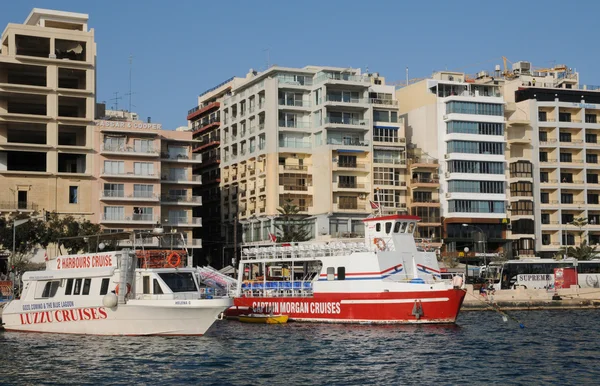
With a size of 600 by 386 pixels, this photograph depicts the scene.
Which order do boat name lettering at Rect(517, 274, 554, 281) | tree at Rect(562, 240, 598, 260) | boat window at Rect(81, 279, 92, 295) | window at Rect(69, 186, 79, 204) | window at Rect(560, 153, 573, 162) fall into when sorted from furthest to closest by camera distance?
window at Rect(560, 153, 573, 162)
tree at Rect(562, 240, 598, 260)
window at Rect(69, 186, 79, 204)
boat name lettering at Rect(517, 274, 554, 281)
boat window at Rect(81, 279, 92, 295)

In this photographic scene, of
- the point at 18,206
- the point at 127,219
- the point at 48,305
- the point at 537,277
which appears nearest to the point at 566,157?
the point at 537,277

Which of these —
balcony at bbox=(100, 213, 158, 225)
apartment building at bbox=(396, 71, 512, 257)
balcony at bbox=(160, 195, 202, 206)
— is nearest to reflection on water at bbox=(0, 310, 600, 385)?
balcony at bbox=(100, 213, 158, 225)

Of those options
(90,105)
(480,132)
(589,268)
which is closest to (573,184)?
(480,132)

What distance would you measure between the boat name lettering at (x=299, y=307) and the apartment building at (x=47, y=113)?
35.9 metres

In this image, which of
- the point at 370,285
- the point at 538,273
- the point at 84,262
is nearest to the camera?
the point at 84,262

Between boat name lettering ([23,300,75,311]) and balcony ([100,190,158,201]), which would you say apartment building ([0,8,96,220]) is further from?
boat name lettering ([23,300,75,311])

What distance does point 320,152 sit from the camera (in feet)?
337

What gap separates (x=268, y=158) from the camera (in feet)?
337

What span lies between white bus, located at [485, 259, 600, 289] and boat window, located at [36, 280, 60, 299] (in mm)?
52564

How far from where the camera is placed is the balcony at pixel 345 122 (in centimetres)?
10250

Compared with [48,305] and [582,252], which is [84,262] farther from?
[582,252]

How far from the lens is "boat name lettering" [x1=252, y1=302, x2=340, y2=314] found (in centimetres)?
5644

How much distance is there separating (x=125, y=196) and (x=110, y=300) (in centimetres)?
5170

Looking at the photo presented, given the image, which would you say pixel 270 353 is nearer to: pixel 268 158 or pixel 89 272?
pixel 89 272
